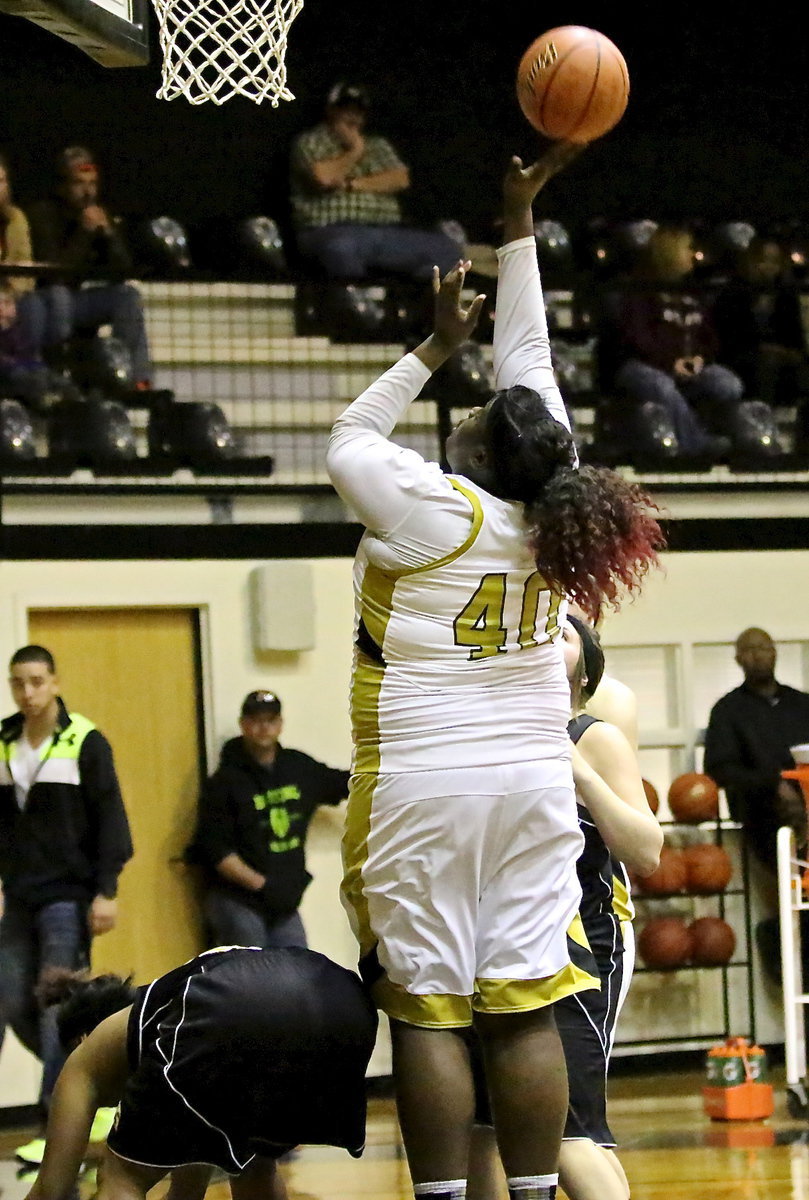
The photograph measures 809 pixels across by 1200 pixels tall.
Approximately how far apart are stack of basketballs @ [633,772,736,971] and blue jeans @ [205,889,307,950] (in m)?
1.74

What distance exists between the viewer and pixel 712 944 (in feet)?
29.3

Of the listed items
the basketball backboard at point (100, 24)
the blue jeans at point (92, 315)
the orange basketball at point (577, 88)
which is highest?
the blue jeans at point (92, 315)

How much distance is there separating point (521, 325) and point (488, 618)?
0.61 m

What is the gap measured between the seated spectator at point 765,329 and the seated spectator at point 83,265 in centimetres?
360

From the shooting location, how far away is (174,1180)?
11.5 feet

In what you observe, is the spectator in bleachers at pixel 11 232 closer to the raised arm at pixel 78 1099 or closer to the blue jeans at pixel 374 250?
the blue jeans at pixel 374 250

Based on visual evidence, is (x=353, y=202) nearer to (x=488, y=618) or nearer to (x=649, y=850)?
(x=649, y=850)

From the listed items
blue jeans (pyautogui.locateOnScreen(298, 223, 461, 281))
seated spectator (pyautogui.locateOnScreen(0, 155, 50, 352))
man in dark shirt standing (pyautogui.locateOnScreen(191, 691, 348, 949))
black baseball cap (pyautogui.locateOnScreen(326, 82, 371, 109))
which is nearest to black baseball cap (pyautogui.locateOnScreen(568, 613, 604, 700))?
man in dark shirt standing (pyautogui.locateOnScreen(191, 691, 348, 949))

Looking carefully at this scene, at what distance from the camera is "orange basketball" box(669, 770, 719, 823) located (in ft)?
29.5

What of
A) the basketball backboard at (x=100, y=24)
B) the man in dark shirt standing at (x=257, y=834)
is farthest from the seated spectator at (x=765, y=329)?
the basketball backboard at (x=100, y=24)

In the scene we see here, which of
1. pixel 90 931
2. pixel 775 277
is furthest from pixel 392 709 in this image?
pixel 775 277

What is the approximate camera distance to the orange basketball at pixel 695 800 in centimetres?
899

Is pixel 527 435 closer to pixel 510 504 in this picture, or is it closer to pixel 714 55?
pixel 510 504

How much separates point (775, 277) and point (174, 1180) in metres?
9.25
